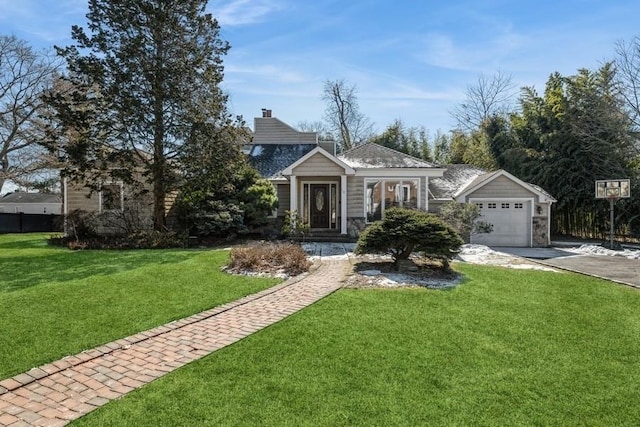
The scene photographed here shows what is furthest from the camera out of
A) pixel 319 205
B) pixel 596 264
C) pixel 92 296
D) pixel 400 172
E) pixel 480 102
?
pixel 480 102

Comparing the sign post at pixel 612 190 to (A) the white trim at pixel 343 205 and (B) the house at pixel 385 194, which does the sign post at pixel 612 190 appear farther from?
(A) the white trim at pixel 343 205

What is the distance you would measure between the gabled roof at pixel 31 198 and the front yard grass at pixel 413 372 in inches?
1692

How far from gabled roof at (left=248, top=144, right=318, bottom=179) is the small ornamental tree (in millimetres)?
11397

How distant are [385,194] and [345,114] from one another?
25.9 m

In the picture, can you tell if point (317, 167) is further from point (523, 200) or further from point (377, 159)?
point (523, 200)

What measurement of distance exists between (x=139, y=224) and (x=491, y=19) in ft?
48.8

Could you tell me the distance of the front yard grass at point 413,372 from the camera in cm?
356

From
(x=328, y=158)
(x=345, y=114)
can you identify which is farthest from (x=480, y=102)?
(x=328, y=158)

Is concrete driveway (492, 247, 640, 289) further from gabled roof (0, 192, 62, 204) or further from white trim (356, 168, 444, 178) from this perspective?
gabled roof (0, 192, 62, 204)

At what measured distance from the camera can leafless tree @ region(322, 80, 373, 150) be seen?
136 feet

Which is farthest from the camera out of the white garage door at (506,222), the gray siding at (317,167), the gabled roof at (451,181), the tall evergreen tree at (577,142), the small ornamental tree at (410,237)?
the tall evergreen tree at (577,142)

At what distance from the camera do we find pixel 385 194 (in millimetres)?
17688

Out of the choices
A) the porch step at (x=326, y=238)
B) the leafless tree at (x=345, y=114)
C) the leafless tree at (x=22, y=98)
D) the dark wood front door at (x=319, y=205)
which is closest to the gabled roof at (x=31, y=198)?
the leafless tree at (x=22, y=98)

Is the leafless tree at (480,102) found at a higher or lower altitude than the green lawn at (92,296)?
higher
